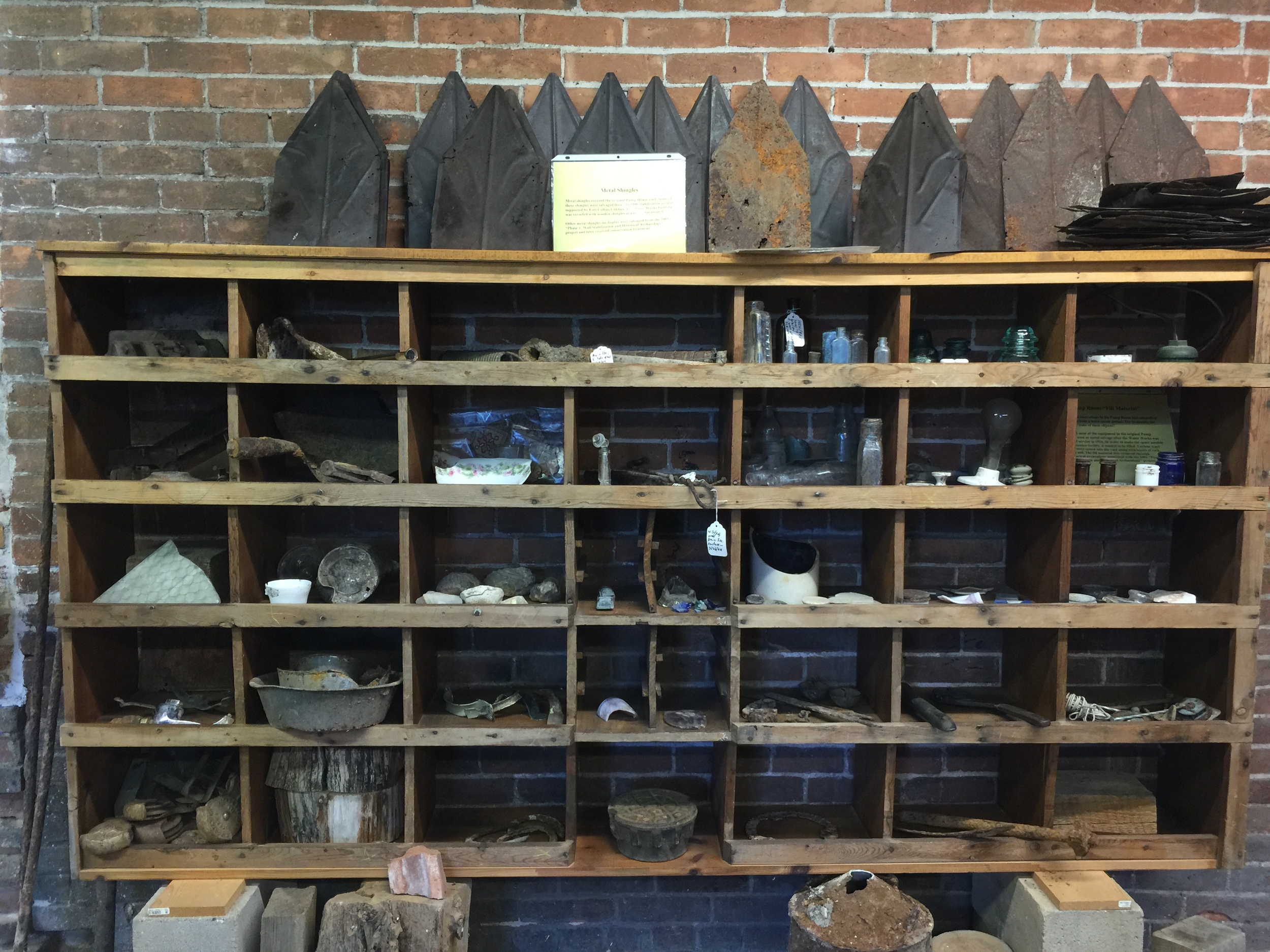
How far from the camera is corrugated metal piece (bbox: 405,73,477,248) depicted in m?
2.25

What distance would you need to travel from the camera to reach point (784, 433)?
2.41 m

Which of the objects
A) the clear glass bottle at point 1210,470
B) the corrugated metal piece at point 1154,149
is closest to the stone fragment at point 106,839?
the clear glass bottle at point 1210,470

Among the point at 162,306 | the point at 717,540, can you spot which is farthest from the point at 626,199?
the point at 162,306

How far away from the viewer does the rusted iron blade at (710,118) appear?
226cm

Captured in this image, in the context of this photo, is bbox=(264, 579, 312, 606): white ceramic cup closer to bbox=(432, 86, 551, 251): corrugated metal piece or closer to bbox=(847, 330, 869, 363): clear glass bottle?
bbox=(432, 86, 551, 251): corrugated metal piece

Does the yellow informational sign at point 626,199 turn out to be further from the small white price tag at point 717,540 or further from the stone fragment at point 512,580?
the stone fragment at point 512,580

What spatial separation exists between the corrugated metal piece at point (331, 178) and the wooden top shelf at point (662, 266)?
191 mm

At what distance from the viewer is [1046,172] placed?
226cm

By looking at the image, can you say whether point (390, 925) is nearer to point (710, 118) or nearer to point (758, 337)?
point (758, 337)

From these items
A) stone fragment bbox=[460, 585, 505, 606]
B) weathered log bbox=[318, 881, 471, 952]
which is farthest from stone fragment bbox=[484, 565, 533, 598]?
weathered log bbox=[318, 881, 471, 952]

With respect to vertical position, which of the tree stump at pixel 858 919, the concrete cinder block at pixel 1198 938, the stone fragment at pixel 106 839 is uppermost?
the stone fragment at pixel 106 839

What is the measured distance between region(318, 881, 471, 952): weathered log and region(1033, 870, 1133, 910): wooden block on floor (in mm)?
1549

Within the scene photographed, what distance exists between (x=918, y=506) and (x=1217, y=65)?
163 cm

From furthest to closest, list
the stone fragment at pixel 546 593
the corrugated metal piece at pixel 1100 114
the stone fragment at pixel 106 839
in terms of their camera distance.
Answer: the corrugated metal piece at pixel 1100 114 < the stone fragment at pixel 546 593 < the stone fragment at pixel 106 839
